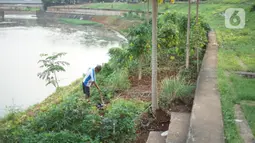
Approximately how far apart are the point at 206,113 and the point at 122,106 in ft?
4.13

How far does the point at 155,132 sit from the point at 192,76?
265 cm

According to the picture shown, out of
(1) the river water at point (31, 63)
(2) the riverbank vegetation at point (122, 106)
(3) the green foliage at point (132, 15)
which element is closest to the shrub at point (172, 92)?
(2) the riverbank vegetation at point (122, 106)

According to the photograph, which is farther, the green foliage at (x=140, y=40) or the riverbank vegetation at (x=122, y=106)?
the green foliage at (x=140, y=40)

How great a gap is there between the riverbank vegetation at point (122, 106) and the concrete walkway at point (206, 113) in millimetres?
327

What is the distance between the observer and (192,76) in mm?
6199

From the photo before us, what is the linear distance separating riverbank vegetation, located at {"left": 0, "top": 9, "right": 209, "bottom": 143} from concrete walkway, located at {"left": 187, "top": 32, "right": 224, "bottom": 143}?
1.07 ft

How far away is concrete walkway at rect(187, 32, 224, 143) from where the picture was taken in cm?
329

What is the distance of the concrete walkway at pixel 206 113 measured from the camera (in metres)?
3.29

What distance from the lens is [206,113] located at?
12.8 feet

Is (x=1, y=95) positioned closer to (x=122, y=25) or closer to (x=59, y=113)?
(x=59, y=113)

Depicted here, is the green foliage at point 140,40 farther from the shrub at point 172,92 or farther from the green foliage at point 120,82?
the shrub at point 172,92

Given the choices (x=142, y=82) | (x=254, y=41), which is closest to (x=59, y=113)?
(x=142, y=82)

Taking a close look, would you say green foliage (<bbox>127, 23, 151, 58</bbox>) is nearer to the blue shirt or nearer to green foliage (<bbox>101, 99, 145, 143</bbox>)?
the blue shirt

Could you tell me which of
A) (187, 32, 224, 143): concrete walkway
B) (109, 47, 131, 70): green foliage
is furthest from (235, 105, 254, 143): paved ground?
(109, 47, 131, 70): green foliage
